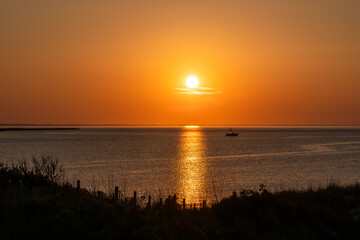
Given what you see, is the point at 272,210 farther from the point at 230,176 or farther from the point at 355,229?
the point at 230,176

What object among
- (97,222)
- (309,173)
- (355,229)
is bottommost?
(309,173)

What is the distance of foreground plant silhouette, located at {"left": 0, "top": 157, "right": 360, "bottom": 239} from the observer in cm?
1212

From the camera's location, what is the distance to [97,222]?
507 inches

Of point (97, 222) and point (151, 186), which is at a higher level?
point (97, 222)

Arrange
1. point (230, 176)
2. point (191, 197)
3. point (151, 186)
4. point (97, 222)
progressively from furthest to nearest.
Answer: point (230, 176) → point (151, 186) → point (191, 197) → point (97, 222)

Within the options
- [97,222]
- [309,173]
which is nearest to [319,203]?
[97,222]

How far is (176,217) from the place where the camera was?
15.8 metres

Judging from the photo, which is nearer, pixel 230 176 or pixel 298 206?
pixel 298 206

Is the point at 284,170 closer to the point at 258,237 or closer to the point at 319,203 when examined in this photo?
the point at 319,203

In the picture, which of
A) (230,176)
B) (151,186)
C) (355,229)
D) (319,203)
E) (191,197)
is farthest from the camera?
(230,176)

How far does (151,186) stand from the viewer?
168 feet

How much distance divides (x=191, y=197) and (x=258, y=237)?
94.7ft

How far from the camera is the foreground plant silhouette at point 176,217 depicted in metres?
12.1

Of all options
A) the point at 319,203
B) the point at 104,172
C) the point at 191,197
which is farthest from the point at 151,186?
the point at 319,203
